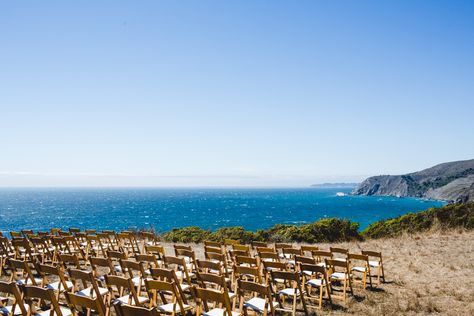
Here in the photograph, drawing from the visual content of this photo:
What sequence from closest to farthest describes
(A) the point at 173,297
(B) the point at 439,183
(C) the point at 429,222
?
(A) the point at 173,297, (C) the point at 429,222, (B) the point at 439,183

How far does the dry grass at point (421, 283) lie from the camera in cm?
614

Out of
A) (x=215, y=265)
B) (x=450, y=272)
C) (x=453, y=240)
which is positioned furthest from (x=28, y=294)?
(x=453, y=240)

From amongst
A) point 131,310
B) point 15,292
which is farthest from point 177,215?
point 131,310

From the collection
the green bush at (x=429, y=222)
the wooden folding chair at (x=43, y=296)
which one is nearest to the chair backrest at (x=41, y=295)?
the wooden folding chair at (x=43, y=296)

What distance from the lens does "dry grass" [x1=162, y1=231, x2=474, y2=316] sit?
6.14m

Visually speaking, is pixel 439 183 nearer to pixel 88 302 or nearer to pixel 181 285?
pixel 181 285

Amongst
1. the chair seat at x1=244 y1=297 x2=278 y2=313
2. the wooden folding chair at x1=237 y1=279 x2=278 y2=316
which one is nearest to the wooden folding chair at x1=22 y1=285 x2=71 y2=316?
the wooden folding chair at x1=237 y1=279 x2=278 y2=316

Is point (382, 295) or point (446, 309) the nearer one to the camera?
point (446, 309)

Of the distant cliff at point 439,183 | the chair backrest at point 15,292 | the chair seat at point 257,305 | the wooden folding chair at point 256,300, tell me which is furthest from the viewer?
the distant cliff at point 439,183

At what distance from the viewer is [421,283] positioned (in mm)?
7934

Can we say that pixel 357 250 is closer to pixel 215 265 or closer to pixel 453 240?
pixel 453 240

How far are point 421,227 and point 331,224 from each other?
4466mm

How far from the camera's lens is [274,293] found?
638cm

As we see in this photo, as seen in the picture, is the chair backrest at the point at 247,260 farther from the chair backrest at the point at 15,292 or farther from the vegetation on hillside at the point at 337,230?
the vegetation on hillside at the point at 337,230
